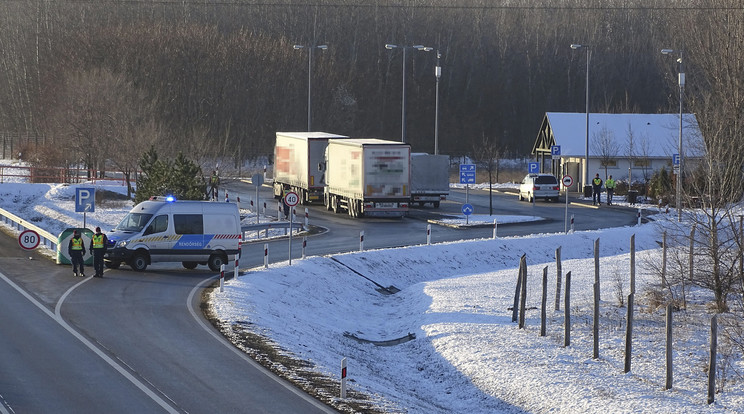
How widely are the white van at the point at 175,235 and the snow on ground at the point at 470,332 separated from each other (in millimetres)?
1391

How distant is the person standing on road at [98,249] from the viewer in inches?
1106

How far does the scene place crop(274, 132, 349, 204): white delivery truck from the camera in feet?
169

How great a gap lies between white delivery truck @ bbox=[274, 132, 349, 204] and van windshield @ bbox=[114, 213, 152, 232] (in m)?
20.8

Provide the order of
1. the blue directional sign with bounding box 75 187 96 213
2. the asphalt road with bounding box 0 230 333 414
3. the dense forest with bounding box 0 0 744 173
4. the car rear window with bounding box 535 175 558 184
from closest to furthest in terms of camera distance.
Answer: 1. the asphalt road with bounding box 0 230 333 414
2. the blue directional sign with bounding box 75 187 96 213
3. the car rear window with bounding box 535 175 558 184
4. the dense forest with bounding box 0 0 744 173

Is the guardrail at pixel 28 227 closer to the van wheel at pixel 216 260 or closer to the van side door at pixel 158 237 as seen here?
the van side door at pixel 158 237

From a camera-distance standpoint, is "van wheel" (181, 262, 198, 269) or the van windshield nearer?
the van windshield

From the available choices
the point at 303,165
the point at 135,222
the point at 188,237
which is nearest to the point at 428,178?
the point at 303,165

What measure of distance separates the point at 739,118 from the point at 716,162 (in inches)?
337

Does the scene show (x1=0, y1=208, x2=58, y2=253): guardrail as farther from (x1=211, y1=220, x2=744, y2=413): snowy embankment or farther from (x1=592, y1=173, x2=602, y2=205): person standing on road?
(x1=592, y1=173, x2=602, y2=205): person standing on road

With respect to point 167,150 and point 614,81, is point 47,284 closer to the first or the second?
point 167,150

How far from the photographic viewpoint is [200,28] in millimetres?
112062

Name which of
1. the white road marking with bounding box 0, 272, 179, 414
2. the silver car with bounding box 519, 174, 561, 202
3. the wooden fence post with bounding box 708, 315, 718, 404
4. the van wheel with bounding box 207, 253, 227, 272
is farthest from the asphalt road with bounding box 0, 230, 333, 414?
the silver car with bounding box 519, 174, 561, 202

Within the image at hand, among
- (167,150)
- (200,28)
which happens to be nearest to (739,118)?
(167,150)

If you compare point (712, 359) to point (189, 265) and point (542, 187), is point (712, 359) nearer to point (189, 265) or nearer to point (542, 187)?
point (189, 265)
